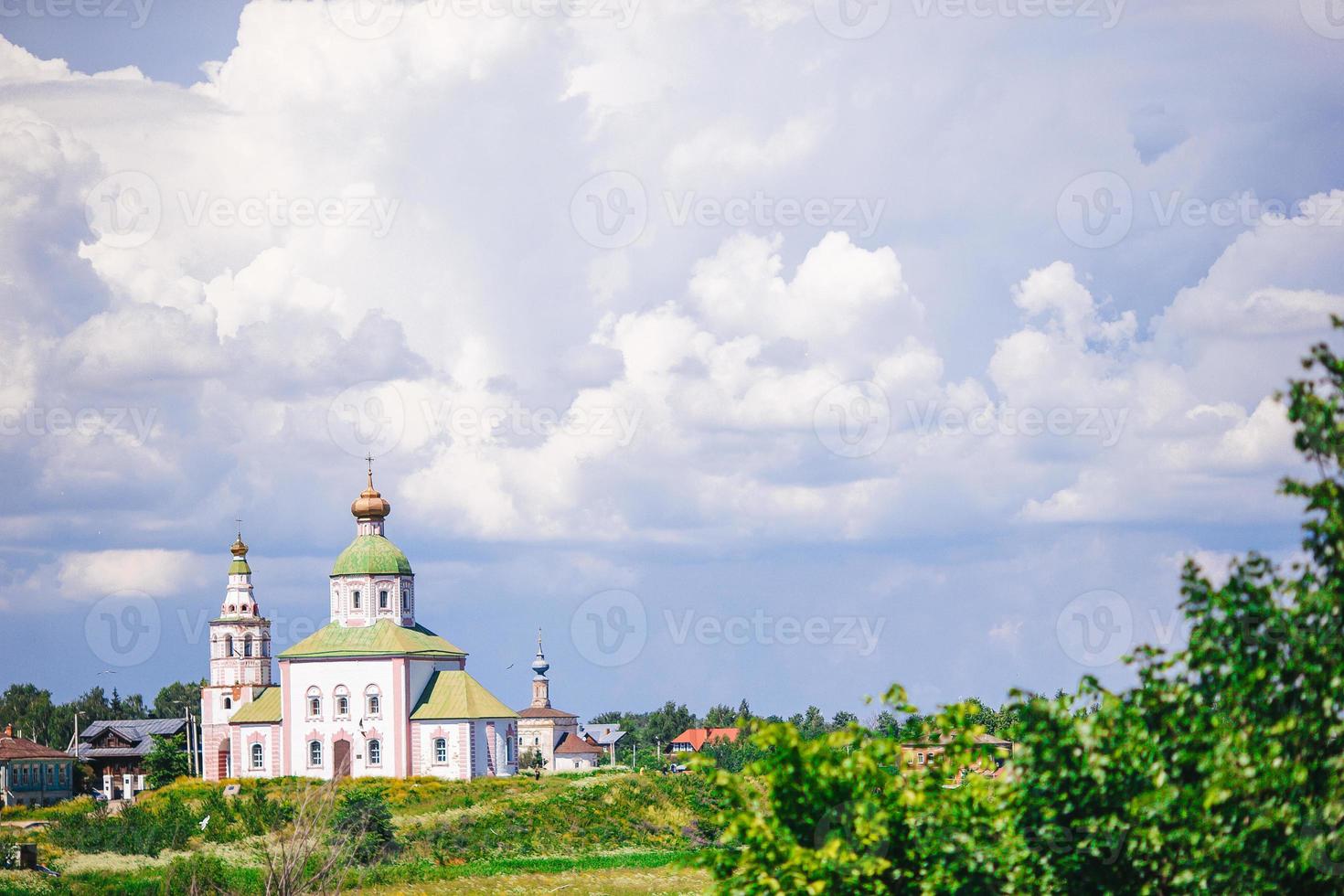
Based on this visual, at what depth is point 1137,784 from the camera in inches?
642

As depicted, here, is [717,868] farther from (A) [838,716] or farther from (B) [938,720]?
(A) [838,716]

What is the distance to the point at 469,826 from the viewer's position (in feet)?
192

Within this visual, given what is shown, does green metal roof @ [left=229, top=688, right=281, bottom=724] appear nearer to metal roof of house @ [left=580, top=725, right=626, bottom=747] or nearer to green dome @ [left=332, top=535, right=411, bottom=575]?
green dome @ [left=332, top=535, right=411, bottom=575]

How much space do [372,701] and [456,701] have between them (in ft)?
15.2

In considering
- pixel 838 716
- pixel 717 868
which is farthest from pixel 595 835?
pixel 838 716

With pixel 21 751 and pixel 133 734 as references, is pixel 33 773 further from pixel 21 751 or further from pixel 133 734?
pixel 133 734

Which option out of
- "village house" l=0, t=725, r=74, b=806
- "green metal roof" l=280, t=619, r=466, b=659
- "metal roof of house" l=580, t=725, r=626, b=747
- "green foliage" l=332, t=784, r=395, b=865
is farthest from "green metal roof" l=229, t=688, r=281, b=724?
"metal roof of house" l=580, t=725, r=626, b=747

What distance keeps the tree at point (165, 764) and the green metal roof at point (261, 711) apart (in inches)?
326

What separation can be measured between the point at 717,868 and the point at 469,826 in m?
41.6

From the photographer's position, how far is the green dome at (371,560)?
86.7 m

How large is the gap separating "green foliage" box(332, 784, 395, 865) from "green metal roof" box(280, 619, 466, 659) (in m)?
25.0

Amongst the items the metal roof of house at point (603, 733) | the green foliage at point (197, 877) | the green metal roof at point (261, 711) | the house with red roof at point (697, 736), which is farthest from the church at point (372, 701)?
the metal roof of house at point (603, 733)

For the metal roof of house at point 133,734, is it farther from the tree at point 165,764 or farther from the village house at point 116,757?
the tree at point 165,764

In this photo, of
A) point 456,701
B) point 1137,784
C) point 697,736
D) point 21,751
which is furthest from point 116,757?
point 1137,784
